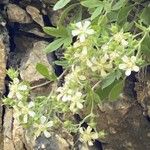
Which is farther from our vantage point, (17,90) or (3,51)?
(3,51)

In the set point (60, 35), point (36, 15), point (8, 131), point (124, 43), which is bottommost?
point (8, 131)

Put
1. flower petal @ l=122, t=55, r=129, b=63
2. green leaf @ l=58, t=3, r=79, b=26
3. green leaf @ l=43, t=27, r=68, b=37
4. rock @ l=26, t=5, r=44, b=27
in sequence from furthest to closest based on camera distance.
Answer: rock @ l=26, t=5, r=44, b=27
green leaf @ l=58, t=3, r=79, b=26
green leaf @ l=43, t=27, r=68, b=37
flower petal @ l=122, t=55, r=129, b=63

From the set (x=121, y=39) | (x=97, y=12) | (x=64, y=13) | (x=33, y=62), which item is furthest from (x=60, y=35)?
(x=33, y=62)

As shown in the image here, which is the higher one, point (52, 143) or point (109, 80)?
point (109, 80)

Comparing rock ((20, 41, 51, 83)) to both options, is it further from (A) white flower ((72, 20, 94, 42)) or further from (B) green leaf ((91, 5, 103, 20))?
(A) white flower ((72, 20, 94, 42))

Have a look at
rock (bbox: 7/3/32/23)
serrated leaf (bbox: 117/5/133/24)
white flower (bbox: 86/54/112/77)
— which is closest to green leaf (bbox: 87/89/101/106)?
white flower (bbox: 86/54/112/77)

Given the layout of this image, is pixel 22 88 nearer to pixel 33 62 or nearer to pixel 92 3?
pixel 92 3

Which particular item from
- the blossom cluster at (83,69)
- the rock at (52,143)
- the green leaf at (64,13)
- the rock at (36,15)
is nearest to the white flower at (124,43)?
the blossom cluster at (83,69)
